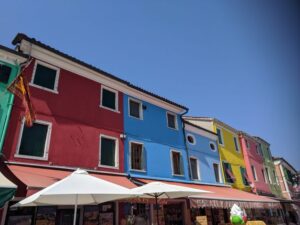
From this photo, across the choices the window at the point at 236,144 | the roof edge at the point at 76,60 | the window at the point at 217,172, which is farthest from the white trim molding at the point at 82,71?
the window at the point at 236,144

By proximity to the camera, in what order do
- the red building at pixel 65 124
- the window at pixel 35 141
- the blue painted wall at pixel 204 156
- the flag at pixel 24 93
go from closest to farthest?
the flag at pixel 24 93 < the window at pixel 35 141 < the red building at pixel 65 124 < the blue painted wall at pixel 204 156

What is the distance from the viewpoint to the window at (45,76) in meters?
11.8

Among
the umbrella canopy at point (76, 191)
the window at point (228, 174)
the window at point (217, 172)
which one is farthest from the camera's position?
the window at point (228, 174)

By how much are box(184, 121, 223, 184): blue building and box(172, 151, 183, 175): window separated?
1359mm

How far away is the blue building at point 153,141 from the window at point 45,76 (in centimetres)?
490

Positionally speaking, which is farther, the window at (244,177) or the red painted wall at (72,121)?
the window at (244,177)

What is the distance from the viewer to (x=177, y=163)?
17.7 metres

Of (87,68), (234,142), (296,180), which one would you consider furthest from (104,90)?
(296,180)

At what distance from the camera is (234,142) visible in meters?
27.8

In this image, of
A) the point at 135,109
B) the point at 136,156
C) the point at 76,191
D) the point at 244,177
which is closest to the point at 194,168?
the point at 136,156

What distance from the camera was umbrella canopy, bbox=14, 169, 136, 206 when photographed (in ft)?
19.0

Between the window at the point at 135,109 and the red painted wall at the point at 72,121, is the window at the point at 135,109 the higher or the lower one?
the higher one

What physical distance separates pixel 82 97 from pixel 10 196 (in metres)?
7.40

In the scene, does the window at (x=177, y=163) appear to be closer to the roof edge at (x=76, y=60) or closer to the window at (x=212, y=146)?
the roof edge at (x=76, y=60)
